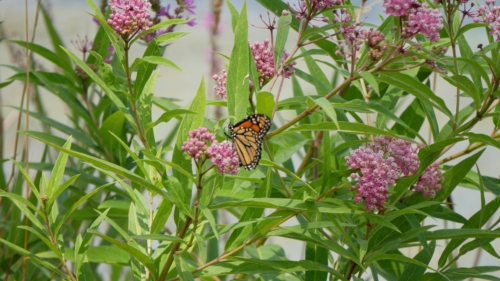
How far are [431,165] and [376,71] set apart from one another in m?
0.26

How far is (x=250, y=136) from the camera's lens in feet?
3.70

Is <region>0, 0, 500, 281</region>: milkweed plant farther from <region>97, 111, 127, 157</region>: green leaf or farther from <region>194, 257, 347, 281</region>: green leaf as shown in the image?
<region>97, 111, 127, 157</region>: green leaf

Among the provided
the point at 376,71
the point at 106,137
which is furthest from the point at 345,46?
the point at 106,137

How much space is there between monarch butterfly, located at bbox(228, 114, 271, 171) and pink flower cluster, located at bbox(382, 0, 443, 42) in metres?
0.27

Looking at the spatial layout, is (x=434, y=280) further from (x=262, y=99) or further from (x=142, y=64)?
(x=142, y=64)

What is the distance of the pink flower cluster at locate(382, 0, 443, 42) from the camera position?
104 centimetres

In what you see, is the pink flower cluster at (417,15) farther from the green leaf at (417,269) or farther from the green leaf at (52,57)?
the green leaf at (52,57)

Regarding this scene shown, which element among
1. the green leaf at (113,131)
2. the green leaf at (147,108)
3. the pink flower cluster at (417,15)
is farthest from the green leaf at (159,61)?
the green leaf at (113,131)

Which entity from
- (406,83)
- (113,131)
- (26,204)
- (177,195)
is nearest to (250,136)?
(177,195)

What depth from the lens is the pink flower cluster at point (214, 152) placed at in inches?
37.2

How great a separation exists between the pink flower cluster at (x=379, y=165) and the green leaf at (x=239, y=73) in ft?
0.66

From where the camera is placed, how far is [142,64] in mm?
1171

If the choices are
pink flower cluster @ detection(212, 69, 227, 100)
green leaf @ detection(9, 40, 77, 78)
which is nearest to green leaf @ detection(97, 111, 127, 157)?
green leaf @ detection(9, 40, 77, 78)

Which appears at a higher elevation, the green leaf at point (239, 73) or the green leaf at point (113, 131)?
the green leaf at point (239, 73)
